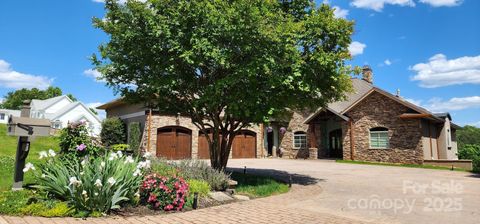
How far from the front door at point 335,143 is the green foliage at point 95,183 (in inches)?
917

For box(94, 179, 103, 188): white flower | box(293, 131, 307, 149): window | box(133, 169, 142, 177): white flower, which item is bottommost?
box(94, 179, 103, 188): white flower

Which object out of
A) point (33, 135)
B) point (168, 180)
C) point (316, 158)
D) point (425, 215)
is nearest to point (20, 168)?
point (33, 135)

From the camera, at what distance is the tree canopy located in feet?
252

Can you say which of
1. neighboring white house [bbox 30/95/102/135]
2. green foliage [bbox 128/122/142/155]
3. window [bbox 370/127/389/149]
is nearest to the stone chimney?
window [bbox 370/127/389/149]

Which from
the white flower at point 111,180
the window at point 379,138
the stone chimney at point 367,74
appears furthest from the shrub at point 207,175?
the stone chimney at point 367,74

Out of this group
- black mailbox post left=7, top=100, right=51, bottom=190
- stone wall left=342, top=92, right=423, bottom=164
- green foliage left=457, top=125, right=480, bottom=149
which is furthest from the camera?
green foliage left=457, top=125, right=480, bottom=149

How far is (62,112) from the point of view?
51156mm

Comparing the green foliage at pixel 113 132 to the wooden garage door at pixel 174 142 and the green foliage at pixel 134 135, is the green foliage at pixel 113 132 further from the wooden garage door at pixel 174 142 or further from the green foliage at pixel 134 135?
the wooden garage door at pixel 174 142

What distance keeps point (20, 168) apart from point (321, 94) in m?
9.94

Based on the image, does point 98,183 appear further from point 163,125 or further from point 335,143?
point 335,143

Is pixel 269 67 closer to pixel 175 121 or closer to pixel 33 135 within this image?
pixel 33 135

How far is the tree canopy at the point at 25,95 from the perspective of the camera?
76750 mm

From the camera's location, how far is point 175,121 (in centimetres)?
2559

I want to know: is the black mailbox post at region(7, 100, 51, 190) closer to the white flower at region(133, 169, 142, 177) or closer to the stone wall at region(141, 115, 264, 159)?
the white flower at region(133, 169, 142, 177)
